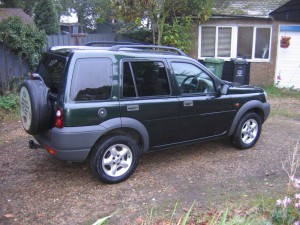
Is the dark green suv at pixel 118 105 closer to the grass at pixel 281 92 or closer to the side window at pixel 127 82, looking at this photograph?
the side window at pixel 127 82

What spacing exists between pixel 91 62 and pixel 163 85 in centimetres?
115

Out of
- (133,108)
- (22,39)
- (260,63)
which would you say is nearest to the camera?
(133,108)

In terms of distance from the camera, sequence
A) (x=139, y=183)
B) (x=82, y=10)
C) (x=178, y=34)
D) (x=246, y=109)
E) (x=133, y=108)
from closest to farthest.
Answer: (x=133, y=108) → (x=139, y=183) → (x=246, y=109) → (x=178, y=34) → (x=82, y=10)

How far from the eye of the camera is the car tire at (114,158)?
14.4 feet

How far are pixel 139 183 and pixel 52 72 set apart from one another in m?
1.88

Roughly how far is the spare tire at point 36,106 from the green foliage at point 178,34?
8690 millimetres

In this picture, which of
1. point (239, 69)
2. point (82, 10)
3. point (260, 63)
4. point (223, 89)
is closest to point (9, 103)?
point (223, 89)

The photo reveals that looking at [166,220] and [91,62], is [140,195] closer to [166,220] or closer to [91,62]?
[166,220]

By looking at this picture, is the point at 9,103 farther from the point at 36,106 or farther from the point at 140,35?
the point at 140,35

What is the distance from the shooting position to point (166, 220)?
378 centimetres

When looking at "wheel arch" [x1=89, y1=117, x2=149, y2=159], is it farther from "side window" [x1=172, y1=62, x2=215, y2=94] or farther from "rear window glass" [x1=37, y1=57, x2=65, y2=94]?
"side window" [x1=172, y1=62, x2=215, y2=94]

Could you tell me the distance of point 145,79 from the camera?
4.79 metres

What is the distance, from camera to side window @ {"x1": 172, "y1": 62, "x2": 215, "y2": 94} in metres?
5.14

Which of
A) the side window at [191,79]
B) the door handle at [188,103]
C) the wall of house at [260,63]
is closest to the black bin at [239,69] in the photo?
the wall of house at [260,63]
